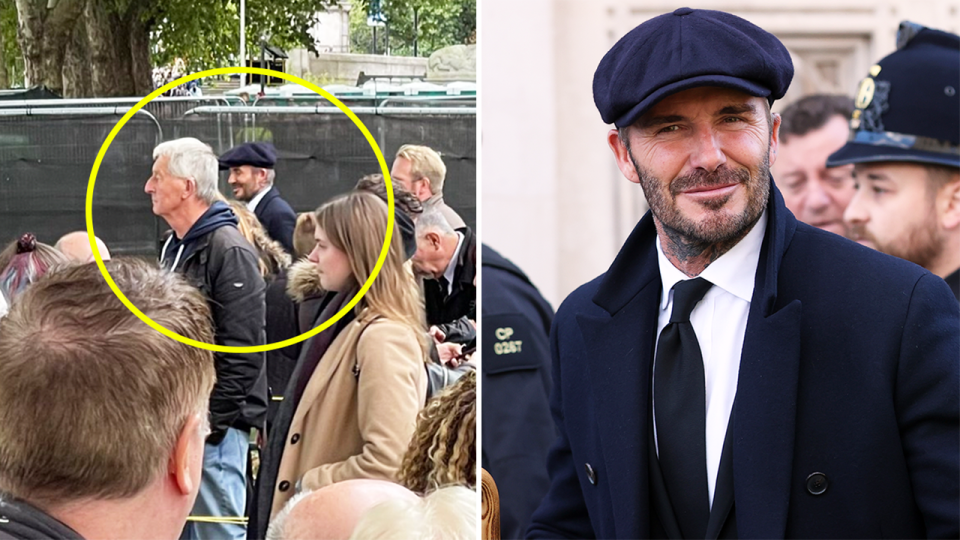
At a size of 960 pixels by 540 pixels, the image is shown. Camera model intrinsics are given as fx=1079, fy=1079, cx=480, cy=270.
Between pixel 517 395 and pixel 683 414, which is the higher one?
pixel 683 414

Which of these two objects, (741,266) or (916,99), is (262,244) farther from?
(916,99)

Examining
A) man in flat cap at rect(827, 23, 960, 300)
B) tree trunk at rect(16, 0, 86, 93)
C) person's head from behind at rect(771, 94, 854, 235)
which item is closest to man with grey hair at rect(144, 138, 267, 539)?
tree trunk at rect(16, 0, 86, 93)

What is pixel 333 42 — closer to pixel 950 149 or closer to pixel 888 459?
pixel 950 149

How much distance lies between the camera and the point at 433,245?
3061mm

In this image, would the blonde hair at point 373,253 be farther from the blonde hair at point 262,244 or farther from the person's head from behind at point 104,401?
the person's head from behind at point 104,401

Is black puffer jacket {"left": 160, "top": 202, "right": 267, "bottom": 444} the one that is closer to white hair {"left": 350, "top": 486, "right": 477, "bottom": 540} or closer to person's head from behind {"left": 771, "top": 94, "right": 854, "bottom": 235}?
white hair {"left": 350, "top": 486, "right": 477, "bottom": 540}

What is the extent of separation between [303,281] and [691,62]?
1435 millimetres

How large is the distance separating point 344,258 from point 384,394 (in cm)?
40

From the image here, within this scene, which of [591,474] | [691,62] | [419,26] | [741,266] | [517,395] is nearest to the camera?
[691,62]

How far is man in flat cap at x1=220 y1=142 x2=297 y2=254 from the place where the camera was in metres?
3.07

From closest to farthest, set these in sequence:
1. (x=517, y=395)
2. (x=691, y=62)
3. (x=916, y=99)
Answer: (x=691, y=62)
(x=916, y=99)
(x=517, y=395)

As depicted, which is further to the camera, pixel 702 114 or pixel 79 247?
pixel 79 247

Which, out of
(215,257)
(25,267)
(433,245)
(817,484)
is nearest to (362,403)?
(433,245)

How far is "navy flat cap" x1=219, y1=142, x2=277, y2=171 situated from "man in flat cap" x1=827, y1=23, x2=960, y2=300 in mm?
1599
